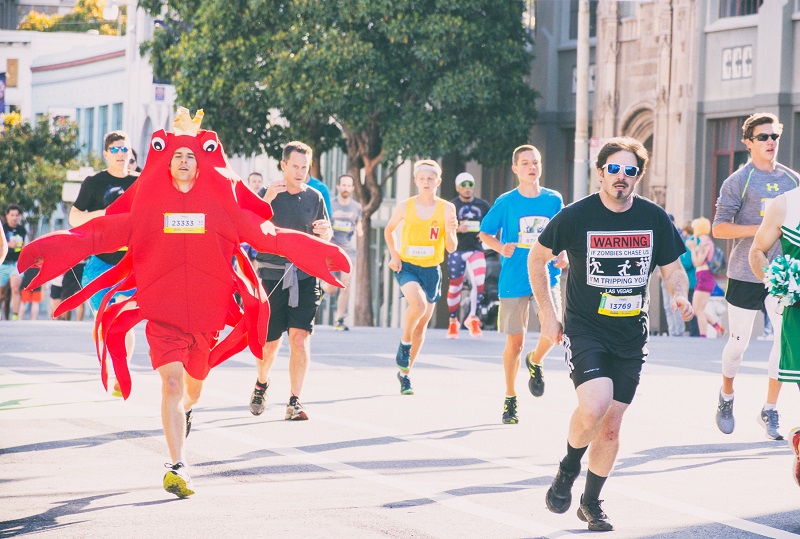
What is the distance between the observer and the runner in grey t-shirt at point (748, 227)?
36.5 ft

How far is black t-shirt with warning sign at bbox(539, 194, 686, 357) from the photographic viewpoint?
8125mm

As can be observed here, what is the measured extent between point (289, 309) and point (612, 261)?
4527 mm

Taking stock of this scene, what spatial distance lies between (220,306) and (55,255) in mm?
950

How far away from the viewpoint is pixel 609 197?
8.16m

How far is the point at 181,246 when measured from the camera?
920 cm

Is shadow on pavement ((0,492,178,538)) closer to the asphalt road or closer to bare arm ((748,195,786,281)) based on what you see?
the asphalt road

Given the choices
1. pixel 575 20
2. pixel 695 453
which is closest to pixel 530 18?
pixel 575 20

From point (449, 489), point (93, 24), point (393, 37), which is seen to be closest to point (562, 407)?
point (449, 489)

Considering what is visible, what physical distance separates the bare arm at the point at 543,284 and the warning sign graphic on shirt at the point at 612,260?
0.82 ft

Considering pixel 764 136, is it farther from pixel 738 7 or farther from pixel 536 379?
pixel 738 7

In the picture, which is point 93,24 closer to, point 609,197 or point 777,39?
point 777,39

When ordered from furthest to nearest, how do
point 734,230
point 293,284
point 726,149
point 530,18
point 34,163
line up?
1. point 34,163
2. point 530,18
3. point 726,149
4. point 293,284
5. point 734,230

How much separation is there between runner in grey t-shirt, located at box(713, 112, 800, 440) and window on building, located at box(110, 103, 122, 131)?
52.4m

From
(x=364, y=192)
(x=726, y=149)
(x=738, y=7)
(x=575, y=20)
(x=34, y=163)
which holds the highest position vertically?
(x=575, y=20)
